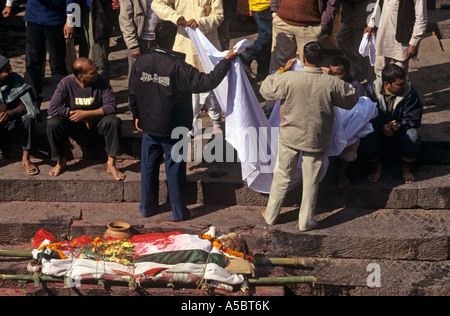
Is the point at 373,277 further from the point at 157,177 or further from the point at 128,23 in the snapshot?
the point at 128,23

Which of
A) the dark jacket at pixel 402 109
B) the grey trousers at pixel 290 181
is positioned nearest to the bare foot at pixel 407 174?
the dark jacket at pixel 402 109

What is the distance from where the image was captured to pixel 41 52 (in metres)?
9.12

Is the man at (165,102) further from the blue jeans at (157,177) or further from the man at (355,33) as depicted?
the man at (355,33)

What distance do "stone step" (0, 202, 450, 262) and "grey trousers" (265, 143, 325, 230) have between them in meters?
0.14

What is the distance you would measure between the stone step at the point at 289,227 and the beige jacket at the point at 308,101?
0.87 meters

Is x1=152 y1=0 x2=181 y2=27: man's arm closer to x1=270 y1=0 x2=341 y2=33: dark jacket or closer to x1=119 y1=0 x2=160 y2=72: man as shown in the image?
x1=119 y1=0 x2=160 y2=72: man

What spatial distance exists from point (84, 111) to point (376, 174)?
2958mm

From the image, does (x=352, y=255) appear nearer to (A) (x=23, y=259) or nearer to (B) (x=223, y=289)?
(B) (x=223, y=289)

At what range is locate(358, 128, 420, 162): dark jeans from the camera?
8.21 meters

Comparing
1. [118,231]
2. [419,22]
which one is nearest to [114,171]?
[118,231]

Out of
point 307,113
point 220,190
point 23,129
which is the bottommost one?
point 220,190

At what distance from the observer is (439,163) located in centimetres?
866
